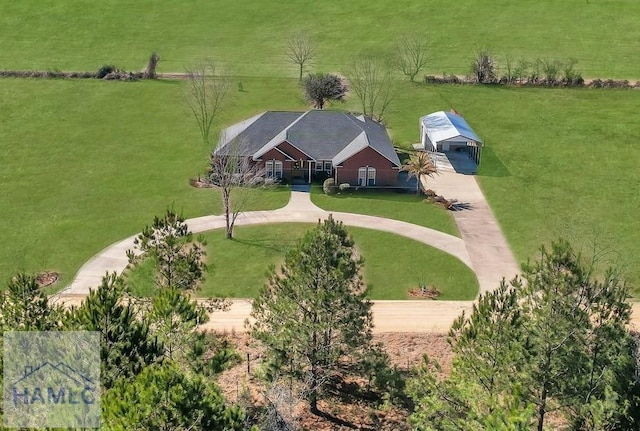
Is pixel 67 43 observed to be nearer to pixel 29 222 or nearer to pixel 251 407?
pixel 29 222

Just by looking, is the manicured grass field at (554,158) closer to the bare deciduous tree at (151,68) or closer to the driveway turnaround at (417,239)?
the driveway turnaround at (417,239)

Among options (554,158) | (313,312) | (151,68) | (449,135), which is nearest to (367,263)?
(313,312)

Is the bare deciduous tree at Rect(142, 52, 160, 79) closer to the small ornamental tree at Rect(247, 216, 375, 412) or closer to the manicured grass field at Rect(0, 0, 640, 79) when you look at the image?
the manicured grass field at Rect(0, 0, 640, 79)

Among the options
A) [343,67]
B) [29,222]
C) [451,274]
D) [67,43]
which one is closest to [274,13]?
[343,67]

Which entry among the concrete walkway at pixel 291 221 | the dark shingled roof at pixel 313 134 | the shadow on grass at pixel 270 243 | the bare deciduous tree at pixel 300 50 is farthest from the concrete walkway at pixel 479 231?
the bare deciduous tree at pixel 300 50

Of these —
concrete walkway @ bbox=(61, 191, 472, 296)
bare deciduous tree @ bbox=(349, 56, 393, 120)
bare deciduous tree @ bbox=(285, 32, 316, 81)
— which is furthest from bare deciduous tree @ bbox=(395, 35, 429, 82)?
concrete walkway @ bbox=(61, 191, 472, 296)

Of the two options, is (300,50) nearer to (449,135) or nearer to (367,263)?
(449,135)
